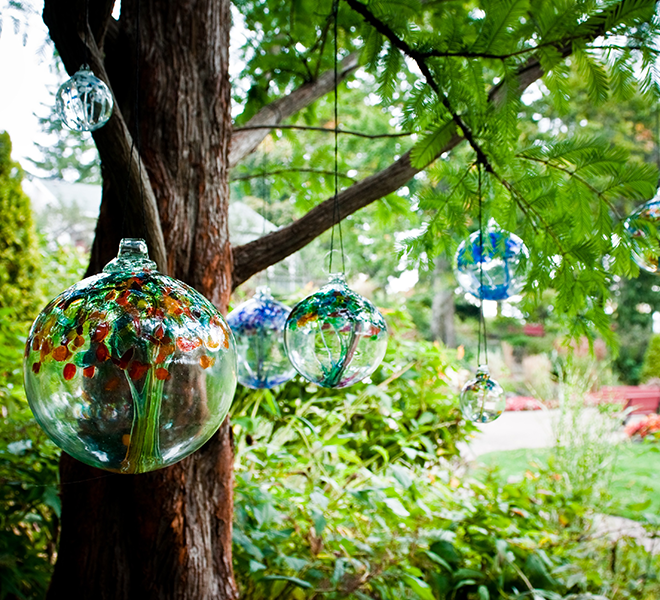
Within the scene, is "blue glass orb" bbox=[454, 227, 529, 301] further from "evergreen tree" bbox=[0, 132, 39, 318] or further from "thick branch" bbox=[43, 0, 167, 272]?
"evergreen tree" bbox=[0, 132, 39, 318]

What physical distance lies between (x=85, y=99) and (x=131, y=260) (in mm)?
349

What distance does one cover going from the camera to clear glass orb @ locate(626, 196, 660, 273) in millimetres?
1142

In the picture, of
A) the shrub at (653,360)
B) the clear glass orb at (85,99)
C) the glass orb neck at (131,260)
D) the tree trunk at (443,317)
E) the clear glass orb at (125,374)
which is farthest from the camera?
the tree trunk at (443,317)

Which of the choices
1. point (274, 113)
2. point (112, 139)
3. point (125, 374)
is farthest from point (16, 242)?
point (125, 374)

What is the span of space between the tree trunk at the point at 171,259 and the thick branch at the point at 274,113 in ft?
0.99

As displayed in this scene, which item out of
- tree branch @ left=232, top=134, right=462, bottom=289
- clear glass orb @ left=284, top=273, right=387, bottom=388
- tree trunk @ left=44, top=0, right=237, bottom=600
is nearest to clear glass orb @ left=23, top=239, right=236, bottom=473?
clear glass orb @ left=284, top=273, right=387, bottom=388

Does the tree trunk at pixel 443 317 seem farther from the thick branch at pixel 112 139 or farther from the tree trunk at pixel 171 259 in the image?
the thick branch at pixel 112 139

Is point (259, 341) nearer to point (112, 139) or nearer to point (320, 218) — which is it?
point (320, 218)

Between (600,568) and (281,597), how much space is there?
143 cm

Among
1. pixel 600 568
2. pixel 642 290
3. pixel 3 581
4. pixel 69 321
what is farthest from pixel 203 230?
pixel 642 290

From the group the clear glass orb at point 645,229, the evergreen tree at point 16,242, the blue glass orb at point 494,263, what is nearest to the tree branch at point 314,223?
the blue glass orb at point 494,263

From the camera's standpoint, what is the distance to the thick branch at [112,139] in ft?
3.10

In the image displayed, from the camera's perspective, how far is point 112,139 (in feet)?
3.38

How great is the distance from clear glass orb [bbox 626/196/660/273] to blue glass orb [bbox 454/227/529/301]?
0.78 feet
